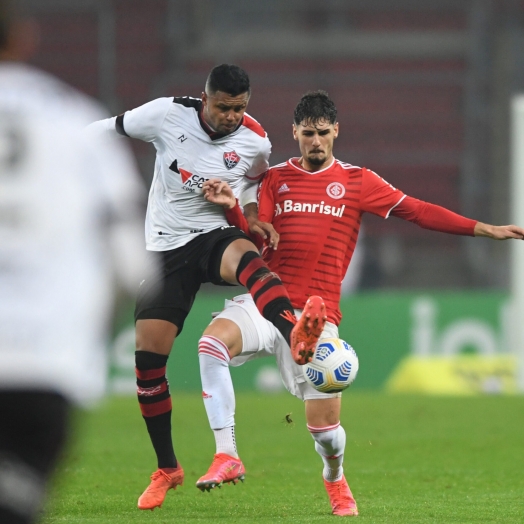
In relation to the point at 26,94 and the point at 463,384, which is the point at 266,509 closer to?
the point at 26,94

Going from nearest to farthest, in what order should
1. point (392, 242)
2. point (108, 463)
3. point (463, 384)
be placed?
point (108, 463), point (463, 384), point (392, 242)

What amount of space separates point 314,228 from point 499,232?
1.04 m

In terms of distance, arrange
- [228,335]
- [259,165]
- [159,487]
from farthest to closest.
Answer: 1. [259,165]
2. [159,487]
3. [228,335]

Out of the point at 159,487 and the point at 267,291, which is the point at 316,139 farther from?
the point at 159,487

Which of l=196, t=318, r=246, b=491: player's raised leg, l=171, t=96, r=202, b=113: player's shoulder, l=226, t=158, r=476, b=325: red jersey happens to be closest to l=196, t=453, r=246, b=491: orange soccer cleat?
l=196, t=318, r=246, b=491: player's raised leg

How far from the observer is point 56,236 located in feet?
8.82

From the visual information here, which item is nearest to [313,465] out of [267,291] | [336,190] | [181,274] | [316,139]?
[181,274]

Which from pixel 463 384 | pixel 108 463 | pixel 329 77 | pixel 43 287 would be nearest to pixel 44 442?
pixel 43 287

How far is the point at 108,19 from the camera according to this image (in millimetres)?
21078

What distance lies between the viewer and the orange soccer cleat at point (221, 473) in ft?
18.4

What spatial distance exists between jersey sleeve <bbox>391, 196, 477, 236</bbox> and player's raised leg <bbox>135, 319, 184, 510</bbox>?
1.50 metres

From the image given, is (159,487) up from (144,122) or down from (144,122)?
down

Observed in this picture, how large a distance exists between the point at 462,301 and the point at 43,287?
Result: 12.5 meters

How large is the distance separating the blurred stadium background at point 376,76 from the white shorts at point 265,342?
463 inches
